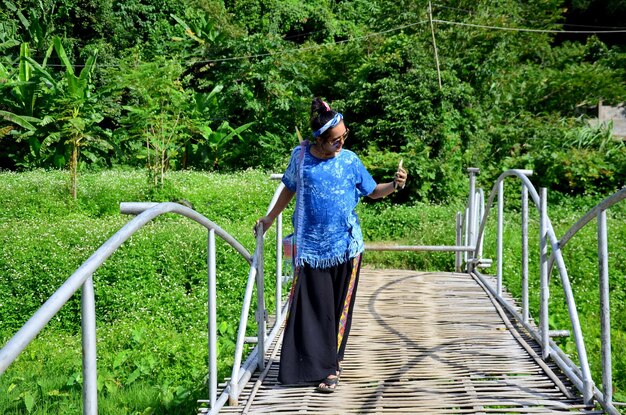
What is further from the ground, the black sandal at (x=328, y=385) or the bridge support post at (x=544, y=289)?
the bridge support post at (x=544, y=289)

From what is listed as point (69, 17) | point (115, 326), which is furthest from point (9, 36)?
point (115, 326)

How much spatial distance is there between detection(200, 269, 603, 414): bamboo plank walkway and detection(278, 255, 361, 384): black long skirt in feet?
0.36

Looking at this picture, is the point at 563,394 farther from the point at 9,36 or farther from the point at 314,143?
the point at 9,36

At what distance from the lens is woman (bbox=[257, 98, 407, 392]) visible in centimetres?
351

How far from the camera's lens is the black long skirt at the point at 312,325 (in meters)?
3.53

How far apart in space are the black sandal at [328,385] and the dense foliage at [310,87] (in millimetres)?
8607

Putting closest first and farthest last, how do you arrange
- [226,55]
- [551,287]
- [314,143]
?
[314,143]
[551,287]
[226,55]

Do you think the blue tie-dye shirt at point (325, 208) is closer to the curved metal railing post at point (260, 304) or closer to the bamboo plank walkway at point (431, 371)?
the curved metal railing post at point (260, 304)

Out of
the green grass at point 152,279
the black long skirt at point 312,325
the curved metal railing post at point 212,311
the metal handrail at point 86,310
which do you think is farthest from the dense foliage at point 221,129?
the metal handrail at point 86,310

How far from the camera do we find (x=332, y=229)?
355cm

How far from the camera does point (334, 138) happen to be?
3.43m

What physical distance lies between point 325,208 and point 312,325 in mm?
552

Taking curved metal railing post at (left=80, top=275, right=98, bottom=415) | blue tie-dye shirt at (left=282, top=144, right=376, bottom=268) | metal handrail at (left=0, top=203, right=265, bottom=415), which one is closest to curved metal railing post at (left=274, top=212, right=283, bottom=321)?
blue tie-dye shirt at (left=282, top=144, right=376, bottom=268)

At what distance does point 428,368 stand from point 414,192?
8.61 meters
